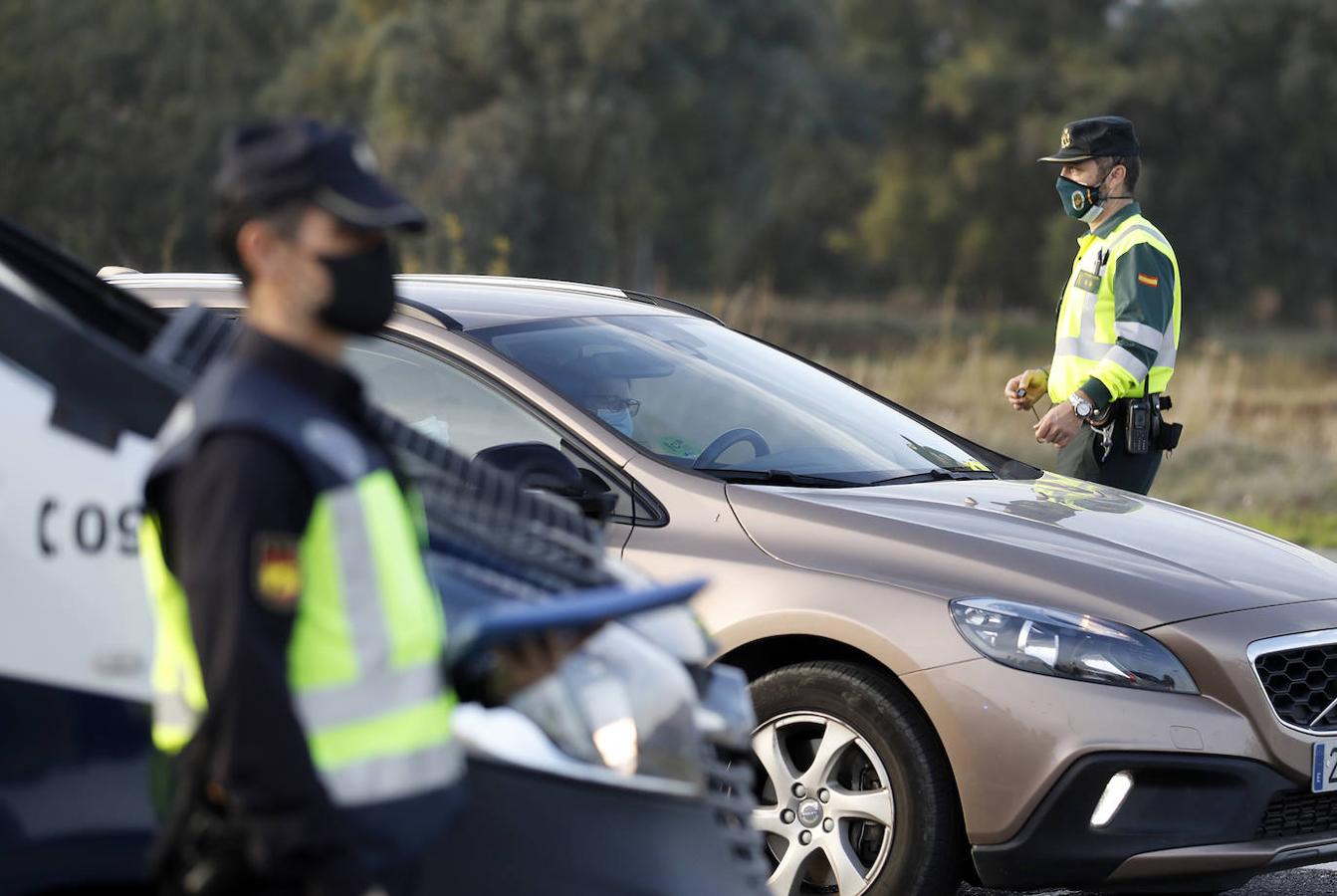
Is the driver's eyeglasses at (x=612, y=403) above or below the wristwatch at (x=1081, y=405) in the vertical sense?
below

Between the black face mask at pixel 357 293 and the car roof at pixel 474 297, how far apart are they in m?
2.68

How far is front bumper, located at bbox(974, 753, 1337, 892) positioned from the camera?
3863 mm

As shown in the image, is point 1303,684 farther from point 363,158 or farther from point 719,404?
point 363,158

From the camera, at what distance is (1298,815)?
405cm

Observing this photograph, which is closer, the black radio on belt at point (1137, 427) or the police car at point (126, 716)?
the police car at point (126, 716)

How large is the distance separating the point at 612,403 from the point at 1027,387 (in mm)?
2296

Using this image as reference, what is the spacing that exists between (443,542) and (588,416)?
2.02m

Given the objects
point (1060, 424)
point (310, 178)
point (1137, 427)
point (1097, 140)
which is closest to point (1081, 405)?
point (1060, 424)

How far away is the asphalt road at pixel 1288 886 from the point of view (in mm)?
4746

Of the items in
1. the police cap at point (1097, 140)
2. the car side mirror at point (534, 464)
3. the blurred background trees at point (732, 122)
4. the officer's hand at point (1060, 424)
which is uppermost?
the blurred background trees at point (732, 122)

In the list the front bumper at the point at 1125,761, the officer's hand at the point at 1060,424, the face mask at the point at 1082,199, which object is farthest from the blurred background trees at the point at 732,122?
the front bumper at the point at 1125,761

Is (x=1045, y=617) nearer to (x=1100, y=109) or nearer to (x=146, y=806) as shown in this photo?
(x=146, y=806)

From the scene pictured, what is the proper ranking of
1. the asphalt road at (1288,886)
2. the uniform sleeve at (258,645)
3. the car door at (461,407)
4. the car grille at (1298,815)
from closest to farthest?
the uniform sleeve at (258,645) < the car grille at (1298,815) < the car door at (461,407) < the asphalt road at (1288,886)

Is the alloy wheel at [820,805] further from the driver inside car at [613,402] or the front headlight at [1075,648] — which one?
the driver inside car at [613,402]
